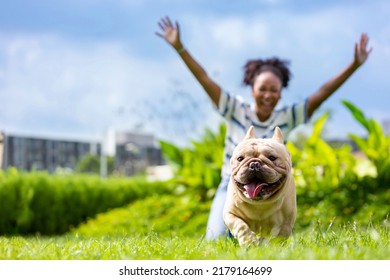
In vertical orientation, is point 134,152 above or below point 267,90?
below

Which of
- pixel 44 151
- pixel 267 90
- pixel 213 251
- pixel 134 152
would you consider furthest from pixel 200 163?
pixel 134 152

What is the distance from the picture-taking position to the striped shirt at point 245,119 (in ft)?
14.7

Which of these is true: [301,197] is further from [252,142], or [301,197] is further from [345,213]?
[252,142]

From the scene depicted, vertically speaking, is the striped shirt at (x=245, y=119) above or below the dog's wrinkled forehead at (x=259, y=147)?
above

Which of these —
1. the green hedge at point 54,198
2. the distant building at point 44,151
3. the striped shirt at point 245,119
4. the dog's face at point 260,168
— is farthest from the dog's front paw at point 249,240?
the distant building at point 44,151

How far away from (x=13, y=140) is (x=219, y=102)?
15.9 metres

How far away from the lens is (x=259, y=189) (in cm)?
301

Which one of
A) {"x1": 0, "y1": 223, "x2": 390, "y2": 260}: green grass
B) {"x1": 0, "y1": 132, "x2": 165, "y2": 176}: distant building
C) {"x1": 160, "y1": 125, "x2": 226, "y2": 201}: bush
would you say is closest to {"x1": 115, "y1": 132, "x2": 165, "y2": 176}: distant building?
{"x1": 0, "y1": 132, "x2": 165, "y2": 176}: distant building

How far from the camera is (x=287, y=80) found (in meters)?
4.94

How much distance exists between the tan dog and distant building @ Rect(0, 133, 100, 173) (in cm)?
1620

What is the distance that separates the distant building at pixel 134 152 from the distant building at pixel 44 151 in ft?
5.05

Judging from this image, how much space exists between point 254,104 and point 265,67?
1.09ft

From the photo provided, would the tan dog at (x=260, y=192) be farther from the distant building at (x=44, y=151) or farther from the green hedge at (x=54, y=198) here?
the distant building at (x=44, y=151)

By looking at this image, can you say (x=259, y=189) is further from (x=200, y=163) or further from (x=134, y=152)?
(x=134, y=152)
